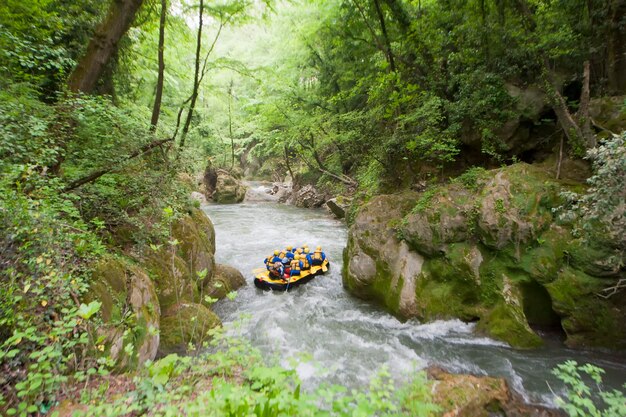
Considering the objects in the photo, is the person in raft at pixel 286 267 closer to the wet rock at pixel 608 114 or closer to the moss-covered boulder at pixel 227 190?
the wet rock at pixel 608 114

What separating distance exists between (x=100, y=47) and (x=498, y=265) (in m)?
8.18

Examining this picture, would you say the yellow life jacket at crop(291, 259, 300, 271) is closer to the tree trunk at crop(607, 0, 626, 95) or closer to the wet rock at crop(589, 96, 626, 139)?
the wet rock at crop(589, 96, 626, 139)

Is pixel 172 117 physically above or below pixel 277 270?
above

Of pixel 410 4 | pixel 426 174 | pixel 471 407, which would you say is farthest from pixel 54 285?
pixel 410 4

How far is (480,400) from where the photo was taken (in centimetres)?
363

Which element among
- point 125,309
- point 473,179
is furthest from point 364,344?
point 473,179

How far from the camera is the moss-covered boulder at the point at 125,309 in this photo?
135 inches

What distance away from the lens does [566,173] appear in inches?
239

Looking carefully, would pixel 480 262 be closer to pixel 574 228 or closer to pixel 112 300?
pixel 574 228

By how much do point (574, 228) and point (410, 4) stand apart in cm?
794

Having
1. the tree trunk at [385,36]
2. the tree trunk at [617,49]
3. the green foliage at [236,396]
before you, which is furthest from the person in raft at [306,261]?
the tree trunk at [617,49]

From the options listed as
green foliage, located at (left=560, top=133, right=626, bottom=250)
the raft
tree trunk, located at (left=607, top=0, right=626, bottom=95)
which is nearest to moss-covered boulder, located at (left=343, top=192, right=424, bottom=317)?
the raft

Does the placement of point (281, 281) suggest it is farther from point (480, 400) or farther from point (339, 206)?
point (339, 206)

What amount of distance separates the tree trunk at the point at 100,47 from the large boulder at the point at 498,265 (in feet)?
21.4
